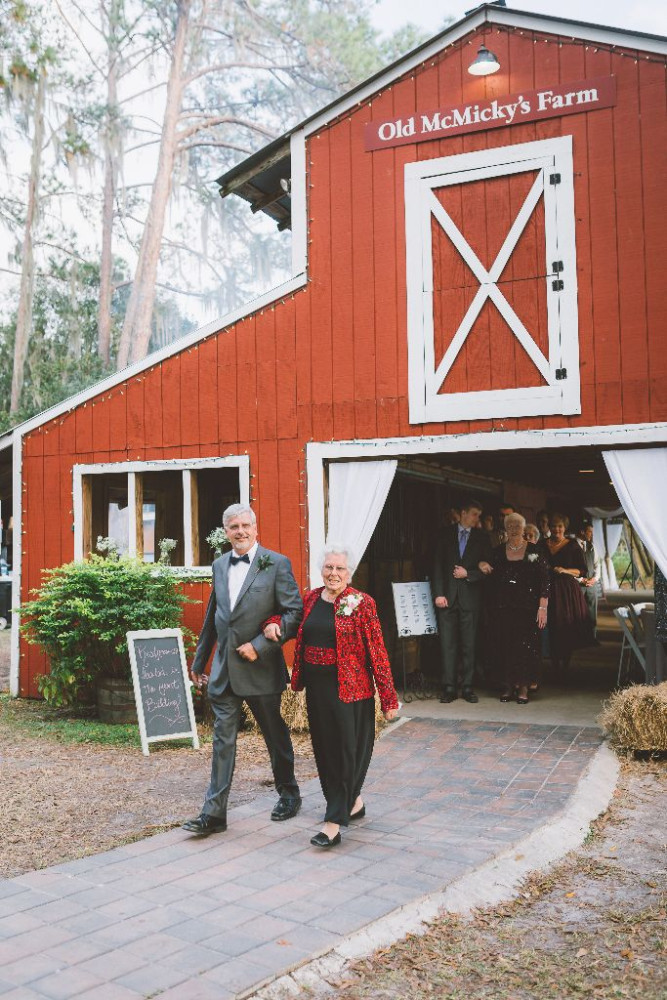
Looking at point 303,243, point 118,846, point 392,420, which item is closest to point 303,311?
point 303,243

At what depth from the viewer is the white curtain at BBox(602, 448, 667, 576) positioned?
6973mm

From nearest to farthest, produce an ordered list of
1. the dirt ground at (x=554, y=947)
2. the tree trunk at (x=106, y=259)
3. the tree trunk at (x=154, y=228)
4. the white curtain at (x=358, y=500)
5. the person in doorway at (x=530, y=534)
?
the dirt ground at (x=554, y=947) < the white curtain at (x=358, y=500) < the person in doorway at (x=530, y=534) < the tree trunk at (x=154, y=228) < the tree trunk at (x=106, y=259)

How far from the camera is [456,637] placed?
340 inches

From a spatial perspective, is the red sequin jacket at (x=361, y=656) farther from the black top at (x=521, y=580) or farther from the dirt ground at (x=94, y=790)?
the black top at (x=521, y=580)

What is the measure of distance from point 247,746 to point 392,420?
118 inches

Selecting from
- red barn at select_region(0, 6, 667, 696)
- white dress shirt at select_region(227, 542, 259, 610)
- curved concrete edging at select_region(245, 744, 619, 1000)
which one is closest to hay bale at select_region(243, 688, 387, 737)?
red barn at select_region(0, 6, 667, 696)

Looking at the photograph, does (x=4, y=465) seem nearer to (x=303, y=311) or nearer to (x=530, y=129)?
(x=303, y=311)

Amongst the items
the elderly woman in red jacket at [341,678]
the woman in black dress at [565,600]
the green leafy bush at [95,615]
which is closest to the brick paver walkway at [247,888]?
the elderly woman in red jacket at [341,678]

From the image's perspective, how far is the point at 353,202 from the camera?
8.30m

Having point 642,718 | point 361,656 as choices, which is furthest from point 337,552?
point 642,718

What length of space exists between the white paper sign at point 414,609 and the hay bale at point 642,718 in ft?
8.27

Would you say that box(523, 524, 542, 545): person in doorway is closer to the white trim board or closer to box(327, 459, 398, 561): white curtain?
the white trim board

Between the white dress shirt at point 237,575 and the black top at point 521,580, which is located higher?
the white dress shirt at point 237,575

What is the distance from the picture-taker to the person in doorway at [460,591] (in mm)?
8523
